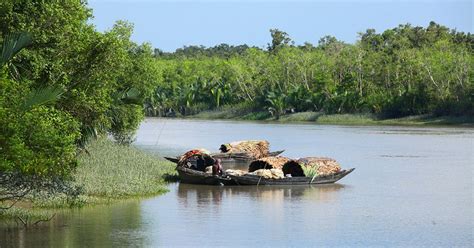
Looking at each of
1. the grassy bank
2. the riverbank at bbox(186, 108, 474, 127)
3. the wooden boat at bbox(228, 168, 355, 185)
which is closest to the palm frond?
the wooden boat at bbox(228, 168, 355, 185)

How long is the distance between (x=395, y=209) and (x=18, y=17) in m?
12.3

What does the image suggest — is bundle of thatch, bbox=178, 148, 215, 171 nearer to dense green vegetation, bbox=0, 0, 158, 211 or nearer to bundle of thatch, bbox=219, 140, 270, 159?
dense green vegetation, bbox=0, 0, 158, 211

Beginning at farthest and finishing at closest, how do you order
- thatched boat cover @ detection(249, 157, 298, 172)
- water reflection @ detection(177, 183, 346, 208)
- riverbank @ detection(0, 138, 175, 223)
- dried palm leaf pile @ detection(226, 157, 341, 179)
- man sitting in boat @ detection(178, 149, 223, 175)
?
thatched boat cover @ detection(249, 157, 298, 172)
dried palm leaf pile @ detection(226, 157, 341, 179)
man sitting in boat @ detection(178, 149, 223, 175)
water reflection @ detection(177, 183, 346, 208)
riverbank @ detection(0, 138, 175, 223)

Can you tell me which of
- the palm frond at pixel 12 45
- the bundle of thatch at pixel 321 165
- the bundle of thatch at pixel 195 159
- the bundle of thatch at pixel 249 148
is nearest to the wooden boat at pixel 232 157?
the bundle of thatch at pixel 249 148

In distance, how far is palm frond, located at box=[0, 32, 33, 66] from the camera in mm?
20766

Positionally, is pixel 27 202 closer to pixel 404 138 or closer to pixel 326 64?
pixel 404 138

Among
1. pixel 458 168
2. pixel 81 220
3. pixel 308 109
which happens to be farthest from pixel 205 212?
pixel 308 109

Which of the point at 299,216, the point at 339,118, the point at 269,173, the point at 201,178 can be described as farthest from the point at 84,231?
the point at 339,118

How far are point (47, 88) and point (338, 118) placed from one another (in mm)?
69513

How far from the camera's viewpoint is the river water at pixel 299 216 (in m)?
22.3

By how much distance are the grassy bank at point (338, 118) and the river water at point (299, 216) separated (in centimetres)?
3686

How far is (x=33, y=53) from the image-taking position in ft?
78.6

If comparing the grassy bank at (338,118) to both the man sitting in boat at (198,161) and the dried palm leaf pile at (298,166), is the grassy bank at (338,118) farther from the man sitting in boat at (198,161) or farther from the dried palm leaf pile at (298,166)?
the man sitting in boat at (198,161)

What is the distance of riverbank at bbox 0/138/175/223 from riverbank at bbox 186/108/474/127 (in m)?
46.9
